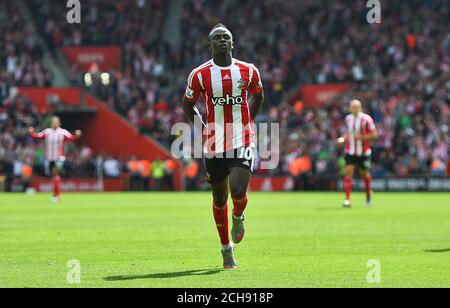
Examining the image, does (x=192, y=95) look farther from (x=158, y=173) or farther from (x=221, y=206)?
(x=158, y=173)

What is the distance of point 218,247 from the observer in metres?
16.4

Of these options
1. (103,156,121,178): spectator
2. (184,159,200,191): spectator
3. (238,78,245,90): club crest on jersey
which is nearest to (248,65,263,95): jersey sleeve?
(238,78,245,90): club crest on jersey

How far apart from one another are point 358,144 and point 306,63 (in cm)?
2116

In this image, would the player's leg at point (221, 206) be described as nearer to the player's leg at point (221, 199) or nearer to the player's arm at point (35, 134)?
the player's leg at point (221, 199)

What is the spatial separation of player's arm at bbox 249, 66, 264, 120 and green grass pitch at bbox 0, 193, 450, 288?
6.68 ft

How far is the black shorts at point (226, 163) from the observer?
13.4m

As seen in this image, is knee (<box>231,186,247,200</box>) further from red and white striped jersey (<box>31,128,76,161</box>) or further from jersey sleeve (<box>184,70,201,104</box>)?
red and white striped jersey (<box>31,128,76,161</box>)

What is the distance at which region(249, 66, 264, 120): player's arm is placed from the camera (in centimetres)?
1349

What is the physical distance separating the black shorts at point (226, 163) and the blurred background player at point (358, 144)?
14.8 m

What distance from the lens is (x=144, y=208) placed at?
2888 centimetres

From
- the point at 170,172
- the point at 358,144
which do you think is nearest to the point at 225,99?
the point at 358,144

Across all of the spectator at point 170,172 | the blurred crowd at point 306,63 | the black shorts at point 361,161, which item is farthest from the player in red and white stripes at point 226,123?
the spectator at point 170,172
